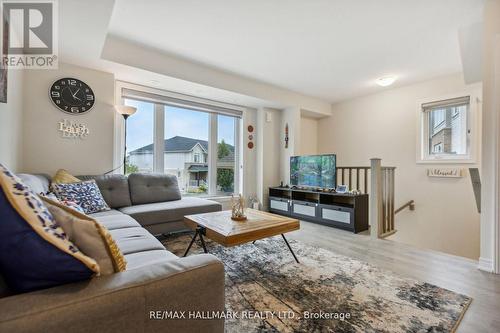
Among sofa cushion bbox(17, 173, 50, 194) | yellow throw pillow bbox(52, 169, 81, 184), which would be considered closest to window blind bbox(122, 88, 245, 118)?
yellow throw pillow bbox(52, 169, 81, 184)

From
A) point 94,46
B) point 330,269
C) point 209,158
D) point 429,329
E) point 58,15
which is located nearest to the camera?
point 429,329

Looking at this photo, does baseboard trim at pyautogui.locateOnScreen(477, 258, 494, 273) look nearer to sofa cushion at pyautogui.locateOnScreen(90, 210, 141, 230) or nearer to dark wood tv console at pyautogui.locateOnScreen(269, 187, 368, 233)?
dark wood tv console at pyautogui.locateOnScreen(269, 187, 368, 233)

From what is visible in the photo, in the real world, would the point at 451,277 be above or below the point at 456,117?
below

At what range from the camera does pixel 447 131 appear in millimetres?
3824

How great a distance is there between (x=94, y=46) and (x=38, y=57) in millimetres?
827

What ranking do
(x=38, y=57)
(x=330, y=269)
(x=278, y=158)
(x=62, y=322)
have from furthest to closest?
(x=278, y=158), (x=38, y=57), (x=330, y=269), (x=62, y=322)

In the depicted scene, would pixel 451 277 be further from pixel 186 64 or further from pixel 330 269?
pixel 186 64

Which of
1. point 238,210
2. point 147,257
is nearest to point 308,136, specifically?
point 238,210

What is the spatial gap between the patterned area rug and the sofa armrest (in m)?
0.68

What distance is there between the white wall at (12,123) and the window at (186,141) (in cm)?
118

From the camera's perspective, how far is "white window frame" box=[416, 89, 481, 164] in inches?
135

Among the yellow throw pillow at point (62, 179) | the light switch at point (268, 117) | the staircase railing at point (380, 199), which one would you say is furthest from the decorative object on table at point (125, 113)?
the staircase railing at point (380, 199)

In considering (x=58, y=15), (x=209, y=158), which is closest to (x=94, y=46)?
(x=58, y=15)

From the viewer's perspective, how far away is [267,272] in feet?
6.82
